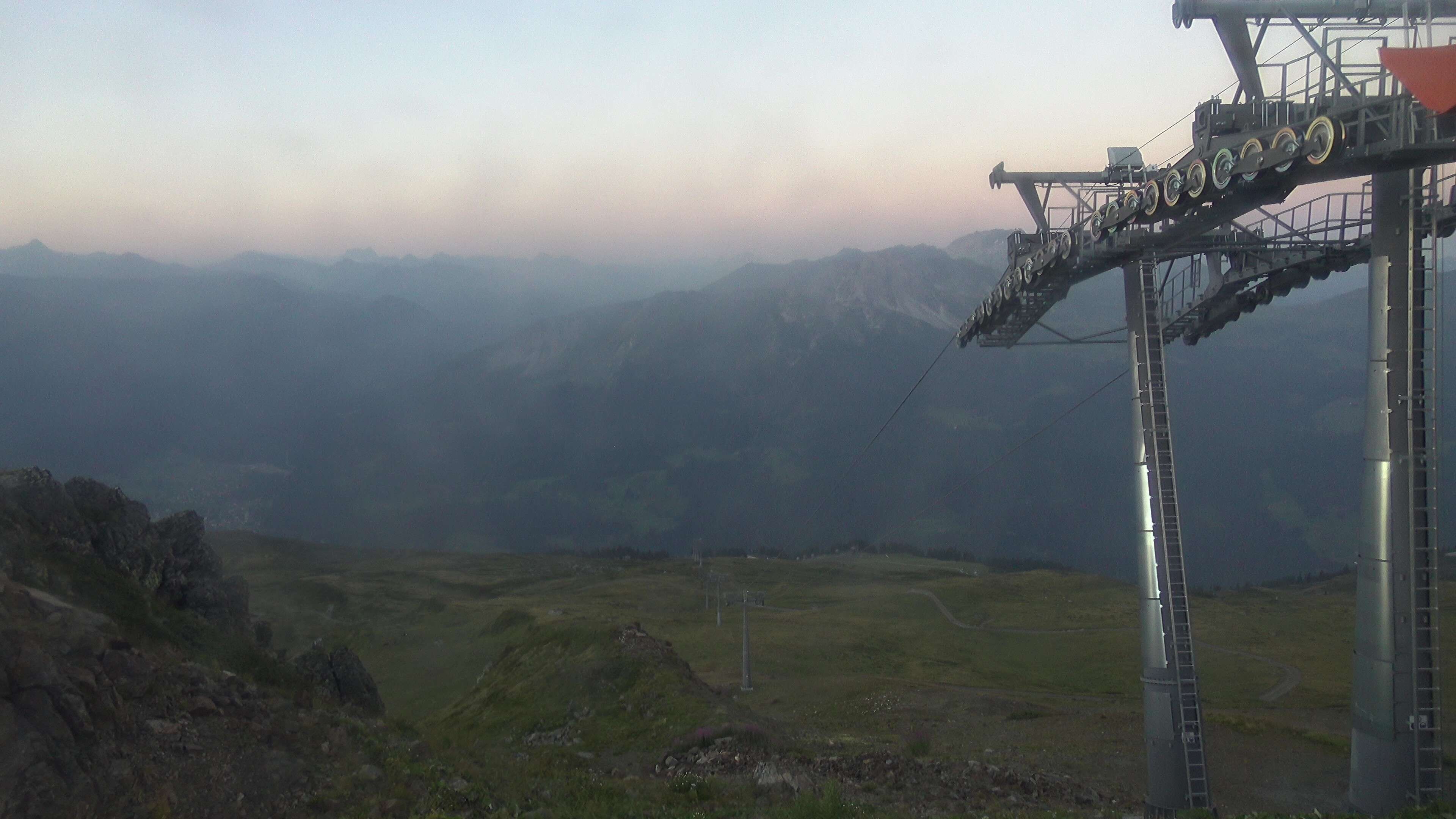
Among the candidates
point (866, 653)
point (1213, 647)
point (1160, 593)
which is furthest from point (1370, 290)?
point (1213, 647)

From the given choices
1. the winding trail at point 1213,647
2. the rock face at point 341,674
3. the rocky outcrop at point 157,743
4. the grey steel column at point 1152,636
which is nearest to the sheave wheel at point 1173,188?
the grey steel column at point 1152,636

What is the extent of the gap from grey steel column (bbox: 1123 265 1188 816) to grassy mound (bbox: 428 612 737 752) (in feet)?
37.6

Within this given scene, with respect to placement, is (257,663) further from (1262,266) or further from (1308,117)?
(1262,266)

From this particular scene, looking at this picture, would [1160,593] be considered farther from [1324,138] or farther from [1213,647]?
[1213,647]

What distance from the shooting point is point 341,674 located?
22.1 m

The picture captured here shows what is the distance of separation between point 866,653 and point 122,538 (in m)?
53.5

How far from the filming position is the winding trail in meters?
50.6

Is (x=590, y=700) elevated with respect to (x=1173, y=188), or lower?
lower

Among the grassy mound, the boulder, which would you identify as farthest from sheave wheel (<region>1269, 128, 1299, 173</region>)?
the boulder

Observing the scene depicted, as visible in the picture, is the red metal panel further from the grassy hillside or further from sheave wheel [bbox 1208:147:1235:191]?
the grassy hillside

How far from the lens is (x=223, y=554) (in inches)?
4301

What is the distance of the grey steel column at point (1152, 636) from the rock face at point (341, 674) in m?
18.0

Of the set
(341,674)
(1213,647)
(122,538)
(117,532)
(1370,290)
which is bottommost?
(1213,647)

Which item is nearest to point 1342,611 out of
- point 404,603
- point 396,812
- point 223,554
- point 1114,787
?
point 1114,787
